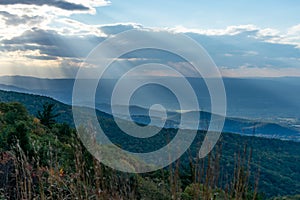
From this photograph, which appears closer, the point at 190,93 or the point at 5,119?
the point at 190,93

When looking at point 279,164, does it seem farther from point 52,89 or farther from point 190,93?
point 52,89

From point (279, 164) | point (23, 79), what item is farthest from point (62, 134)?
point (23, 79)

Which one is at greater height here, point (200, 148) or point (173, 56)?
point (173, 56)

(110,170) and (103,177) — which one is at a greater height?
(103,177)

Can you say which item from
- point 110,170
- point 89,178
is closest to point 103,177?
point 89,178

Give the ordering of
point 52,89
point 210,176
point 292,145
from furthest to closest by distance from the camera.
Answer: point 52,89 < point 292,145 < point 210,176

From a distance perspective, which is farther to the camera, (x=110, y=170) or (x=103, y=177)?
(x=110, y=170)

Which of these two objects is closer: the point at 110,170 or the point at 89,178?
the point at 89,178

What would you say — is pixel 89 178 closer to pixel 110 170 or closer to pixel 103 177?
pixel 103 177

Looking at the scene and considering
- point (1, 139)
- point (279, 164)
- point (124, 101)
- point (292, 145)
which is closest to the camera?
point (124, 101)

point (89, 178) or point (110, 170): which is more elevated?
point (89, 178)

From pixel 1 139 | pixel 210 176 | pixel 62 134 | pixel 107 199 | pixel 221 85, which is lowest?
pixel 62 134
